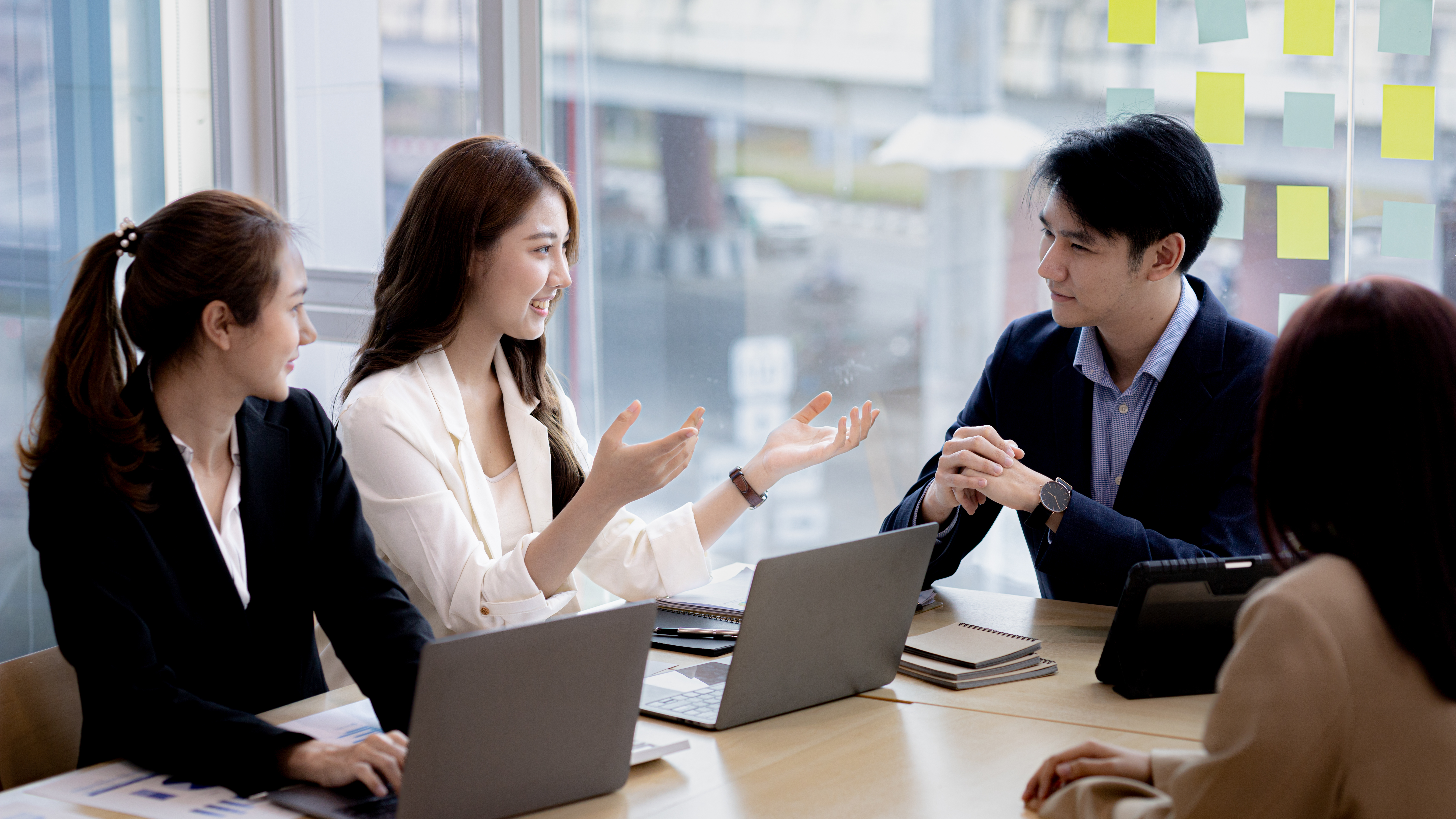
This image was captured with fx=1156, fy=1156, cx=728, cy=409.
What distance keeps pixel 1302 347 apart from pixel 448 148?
1.50 meters

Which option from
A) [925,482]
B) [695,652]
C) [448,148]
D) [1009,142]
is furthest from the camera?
[1009,142]

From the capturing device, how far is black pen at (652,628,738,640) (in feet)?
5.81

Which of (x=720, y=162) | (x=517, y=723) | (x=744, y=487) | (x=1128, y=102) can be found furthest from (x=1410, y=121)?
(x=517, y=723)

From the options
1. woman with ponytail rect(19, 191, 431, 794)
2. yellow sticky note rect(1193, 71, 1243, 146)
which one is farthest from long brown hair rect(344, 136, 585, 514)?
yellow sticky note rect(1193, 71, 1243, 146)

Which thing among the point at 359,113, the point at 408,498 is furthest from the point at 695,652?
the point at 359,113

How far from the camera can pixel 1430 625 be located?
88 cm

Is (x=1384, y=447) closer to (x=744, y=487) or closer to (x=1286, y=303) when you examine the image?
(x=744, y=487)

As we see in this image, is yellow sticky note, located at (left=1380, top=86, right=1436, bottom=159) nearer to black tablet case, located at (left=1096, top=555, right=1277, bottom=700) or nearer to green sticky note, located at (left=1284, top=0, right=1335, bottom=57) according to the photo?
green sticky note, located at (left=1284, top=0, right=1335, bottom=57)

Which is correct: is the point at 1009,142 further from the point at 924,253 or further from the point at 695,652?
the point at 695,652

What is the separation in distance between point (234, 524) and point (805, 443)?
41.1 inches

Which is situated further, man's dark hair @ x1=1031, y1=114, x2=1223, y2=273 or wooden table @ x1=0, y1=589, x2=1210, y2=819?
man's dark hair @ x1=1031, y1=114, x2=1223, y2=273

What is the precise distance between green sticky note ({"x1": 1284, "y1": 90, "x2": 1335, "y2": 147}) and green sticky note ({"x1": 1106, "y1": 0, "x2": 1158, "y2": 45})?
0.33m

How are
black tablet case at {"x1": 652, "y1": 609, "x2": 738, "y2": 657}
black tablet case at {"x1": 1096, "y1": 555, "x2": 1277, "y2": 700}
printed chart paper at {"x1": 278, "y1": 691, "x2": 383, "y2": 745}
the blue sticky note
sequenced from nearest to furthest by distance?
1. printed chart paper at {"x1": 278, "y1": 691, "x2": 383, "y2": 745}
2. black tablet case at {"x1": 1096, "y1": 555, "x2": 1277, "y2": 700}
3. black tablet case at {"x1": 652, "y1": 609, "x2": 738, "y2": 657}
4. the blue sticky note

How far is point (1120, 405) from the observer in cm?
212
